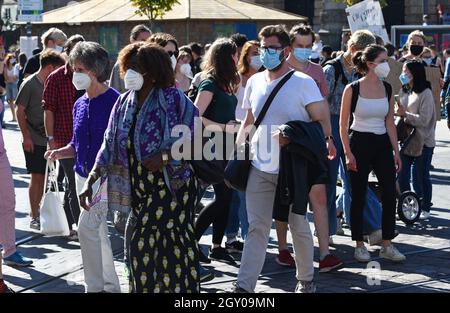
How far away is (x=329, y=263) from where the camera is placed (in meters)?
8.20

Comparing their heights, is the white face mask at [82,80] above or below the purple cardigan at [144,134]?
above

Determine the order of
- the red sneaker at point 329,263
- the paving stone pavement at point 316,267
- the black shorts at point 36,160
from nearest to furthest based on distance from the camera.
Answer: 1. the paving stone pavement at point 316,267
2. the red sneaker at point 329,263
3. the black shorts at point 36,160

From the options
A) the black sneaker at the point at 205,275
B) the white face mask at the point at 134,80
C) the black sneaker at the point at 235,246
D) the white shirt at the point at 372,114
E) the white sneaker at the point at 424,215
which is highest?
the white face mask at the point at 134,80

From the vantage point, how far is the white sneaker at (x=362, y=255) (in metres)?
8.68

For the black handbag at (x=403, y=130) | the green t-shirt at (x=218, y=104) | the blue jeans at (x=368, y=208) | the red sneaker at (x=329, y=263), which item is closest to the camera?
the red sneaker at (x=329, y=263)

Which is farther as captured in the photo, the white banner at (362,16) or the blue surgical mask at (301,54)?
the white banner at (362,16)

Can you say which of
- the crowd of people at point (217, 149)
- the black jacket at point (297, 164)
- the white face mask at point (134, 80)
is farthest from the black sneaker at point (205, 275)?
the white face mask at point (134, 80)

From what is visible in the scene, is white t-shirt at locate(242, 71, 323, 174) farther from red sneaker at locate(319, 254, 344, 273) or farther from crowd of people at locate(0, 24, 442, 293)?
red sneaker at locate(319, 254, 344, 273)

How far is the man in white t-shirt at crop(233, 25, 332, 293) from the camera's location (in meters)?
7.15

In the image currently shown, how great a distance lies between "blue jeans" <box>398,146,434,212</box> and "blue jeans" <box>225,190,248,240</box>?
2.54m

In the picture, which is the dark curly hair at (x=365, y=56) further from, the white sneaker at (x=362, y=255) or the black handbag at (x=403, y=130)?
the black handbag at (x=403, y=130)

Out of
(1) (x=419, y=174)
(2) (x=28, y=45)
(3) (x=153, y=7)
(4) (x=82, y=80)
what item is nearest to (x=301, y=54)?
(4) (x=82, y=80)

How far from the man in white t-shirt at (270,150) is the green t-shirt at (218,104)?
1.23 metres

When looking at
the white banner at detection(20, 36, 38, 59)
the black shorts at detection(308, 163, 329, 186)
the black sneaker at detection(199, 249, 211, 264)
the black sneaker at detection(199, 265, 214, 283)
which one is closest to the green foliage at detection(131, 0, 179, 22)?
the white banner at detection(20, 36, 38, 59)
